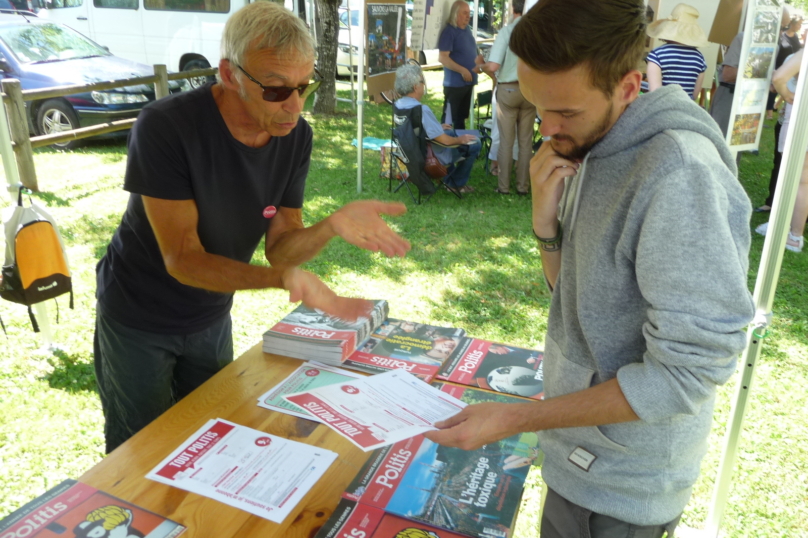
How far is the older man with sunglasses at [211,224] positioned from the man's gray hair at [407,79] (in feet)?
15.5

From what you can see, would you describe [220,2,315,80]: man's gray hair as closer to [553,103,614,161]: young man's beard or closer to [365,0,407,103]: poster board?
[553,103,614,161]: young man's beard

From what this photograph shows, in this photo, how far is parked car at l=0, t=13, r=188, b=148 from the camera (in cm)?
771

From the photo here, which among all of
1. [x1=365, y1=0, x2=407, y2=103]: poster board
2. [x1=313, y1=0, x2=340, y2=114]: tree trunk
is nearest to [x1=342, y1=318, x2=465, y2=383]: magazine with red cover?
[x1=365, y1=0, x2=407, y2=103]: poster board

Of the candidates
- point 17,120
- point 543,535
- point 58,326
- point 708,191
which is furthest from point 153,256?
point 17,120

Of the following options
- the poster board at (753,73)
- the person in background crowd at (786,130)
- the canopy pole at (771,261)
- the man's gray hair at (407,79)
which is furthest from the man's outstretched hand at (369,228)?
the man's gray hair at (407,79)

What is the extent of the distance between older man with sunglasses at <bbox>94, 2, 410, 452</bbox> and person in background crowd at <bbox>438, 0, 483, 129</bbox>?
6.54 metres

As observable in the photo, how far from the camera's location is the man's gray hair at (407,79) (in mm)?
6531

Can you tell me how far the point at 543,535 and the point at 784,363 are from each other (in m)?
3.16

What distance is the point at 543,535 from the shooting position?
142 cm

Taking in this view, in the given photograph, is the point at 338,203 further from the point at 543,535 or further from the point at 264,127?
the point at 543,535

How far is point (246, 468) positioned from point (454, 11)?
298 inches

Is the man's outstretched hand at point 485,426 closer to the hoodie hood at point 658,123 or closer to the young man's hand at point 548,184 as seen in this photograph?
the young man's hand at point 548,184

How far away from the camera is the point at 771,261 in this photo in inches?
81.8

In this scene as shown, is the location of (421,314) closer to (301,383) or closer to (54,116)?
(301,383)
